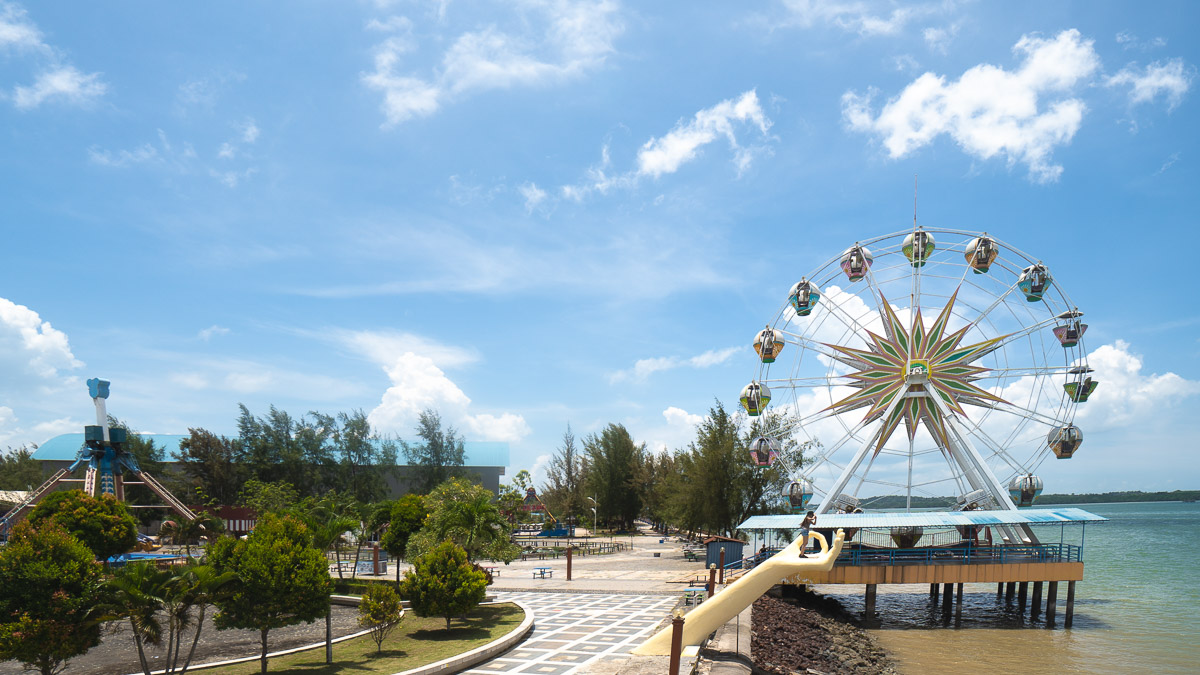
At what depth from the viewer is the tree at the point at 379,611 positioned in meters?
17.8

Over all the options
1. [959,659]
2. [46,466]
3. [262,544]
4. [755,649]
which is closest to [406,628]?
[262,544]

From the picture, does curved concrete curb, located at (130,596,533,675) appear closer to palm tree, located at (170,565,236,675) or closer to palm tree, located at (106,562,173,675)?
palm tree, located at (170,565,236,675)

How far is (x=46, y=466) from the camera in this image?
75750 mm

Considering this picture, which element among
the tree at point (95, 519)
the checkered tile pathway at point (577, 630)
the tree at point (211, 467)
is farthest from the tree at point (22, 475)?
the checkered tile pathway at point (577, 630)

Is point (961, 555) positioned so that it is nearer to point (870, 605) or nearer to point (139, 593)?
point (870, 605)

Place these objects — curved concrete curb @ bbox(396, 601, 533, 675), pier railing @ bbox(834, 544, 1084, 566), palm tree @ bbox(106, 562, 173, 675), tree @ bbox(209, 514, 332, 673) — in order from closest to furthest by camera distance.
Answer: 1. palm tree @ bbox(106, 562, 173, 675)
2. tree @ bbox(209, 514, 332, 673)
3. curved concrete curb @ bbox(396, 601, 533, 675)
4. pier railing @ bbox(834, 544, 1084, 566)

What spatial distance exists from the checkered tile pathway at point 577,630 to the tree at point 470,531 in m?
2.43

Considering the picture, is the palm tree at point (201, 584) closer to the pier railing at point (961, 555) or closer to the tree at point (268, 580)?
the tree at point (268, 580)

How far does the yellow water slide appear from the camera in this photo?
16.8m

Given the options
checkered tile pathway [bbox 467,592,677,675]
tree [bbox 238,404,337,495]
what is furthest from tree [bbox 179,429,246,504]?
checkered tile pathway [bbox 467,592,677,675]

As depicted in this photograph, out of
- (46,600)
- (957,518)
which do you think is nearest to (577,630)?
(46,600)

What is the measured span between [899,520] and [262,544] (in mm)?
22137

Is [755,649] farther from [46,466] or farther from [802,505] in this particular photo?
[46,466]

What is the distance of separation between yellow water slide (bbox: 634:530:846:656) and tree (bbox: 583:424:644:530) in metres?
59.1
